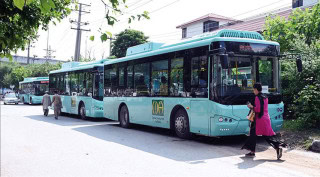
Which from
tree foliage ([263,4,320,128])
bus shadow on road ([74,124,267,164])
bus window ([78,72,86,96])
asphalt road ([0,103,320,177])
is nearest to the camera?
asphalt road ([0,103,320,177])

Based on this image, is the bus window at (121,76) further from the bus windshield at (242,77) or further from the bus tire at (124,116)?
the bus windshield at (242,77)

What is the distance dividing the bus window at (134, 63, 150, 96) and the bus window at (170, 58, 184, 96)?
1803 millimetres

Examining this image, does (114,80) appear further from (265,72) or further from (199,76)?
(265,72)

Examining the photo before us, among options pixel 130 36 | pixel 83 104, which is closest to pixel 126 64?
pixel 83 104

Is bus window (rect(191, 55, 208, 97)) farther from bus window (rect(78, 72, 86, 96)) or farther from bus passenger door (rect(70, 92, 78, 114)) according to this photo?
bus passenger door (rect(70, 92, 78, 114))

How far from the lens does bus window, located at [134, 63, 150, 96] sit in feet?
43.6

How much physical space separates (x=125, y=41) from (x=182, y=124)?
3336cm

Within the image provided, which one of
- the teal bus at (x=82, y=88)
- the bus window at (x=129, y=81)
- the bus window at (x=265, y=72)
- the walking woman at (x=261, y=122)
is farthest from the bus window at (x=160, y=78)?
the teal bus at (x=82, y=88)

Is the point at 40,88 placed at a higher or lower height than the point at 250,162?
higher

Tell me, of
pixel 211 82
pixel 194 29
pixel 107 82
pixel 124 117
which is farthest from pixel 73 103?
pixel 194 29

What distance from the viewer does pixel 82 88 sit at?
64.6 ft

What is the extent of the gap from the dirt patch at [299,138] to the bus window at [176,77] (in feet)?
11.6

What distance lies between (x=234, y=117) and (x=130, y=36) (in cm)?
3495

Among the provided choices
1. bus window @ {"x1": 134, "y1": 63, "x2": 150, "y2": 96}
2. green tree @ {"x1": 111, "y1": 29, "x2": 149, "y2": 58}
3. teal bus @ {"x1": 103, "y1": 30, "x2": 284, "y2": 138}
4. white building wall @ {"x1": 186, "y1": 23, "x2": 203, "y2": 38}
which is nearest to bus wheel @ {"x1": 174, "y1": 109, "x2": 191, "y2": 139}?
teal bus @ {"x1": 103, "y1": 30, "x2": 284, "y2": 138}
